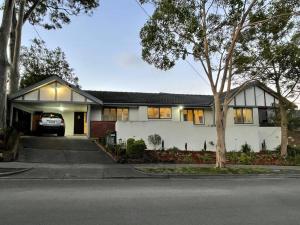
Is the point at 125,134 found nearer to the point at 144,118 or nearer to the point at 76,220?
the point at 144,118

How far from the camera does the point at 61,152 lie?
19.0 m

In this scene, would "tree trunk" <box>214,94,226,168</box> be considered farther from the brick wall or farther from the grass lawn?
the brick wall

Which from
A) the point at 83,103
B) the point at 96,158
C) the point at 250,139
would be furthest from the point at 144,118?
the point at 96,158

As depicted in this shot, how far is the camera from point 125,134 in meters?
21.8

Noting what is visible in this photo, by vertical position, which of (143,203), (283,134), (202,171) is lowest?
(143,203)

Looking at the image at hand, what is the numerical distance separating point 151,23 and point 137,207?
11466 millimetres

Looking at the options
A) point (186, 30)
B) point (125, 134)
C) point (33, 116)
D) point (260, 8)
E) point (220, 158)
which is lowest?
point (220, 158)

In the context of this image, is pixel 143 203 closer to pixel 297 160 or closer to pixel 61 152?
pixel 61 152

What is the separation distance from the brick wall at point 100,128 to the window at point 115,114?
1.47 metres

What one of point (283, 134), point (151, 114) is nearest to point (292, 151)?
point (283, 134)

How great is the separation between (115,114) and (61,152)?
33.0ft

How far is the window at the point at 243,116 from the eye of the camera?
30.3 metres

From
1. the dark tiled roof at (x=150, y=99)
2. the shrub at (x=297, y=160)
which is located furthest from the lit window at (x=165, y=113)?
the shrub at (x=297, y=160)

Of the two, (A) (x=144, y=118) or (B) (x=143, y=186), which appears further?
(A) (x=144, y=118)
